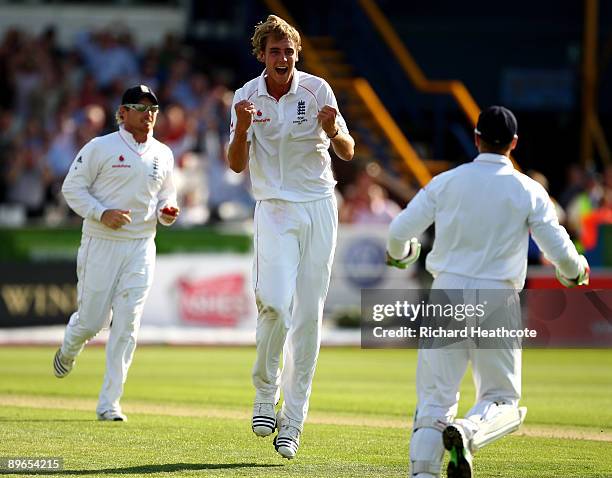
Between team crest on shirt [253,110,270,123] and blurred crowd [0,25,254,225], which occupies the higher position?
blurred crowd [0,25,254,225]

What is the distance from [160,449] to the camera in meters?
8.66

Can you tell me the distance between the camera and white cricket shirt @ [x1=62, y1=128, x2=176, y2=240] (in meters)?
10.5

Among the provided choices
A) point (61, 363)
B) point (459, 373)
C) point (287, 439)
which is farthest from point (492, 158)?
point (61, 363)

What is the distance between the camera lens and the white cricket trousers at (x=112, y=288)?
1038 cm

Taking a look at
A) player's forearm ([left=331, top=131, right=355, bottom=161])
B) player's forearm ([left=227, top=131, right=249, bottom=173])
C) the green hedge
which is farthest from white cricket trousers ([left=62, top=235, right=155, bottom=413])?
the green hedge

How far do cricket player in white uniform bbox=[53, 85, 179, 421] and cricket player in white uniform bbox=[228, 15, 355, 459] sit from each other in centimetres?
196

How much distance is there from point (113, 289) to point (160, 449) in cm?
215

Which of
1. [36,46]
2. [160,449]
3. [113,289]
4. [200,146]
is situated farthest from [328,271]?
[36,46]

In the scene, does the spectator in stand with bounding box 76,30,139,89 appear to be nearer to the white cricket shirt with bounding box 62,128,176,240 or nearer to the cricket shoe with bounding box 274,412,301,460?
the white cricket shirt with bounding box 62,128,176,240

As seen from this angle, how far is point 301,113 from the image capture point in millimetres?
8711

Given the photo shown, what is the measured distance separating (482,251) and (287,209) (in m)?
1.80

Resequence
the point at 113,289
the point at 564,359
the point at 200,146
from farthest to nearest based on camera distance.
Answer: the point at 200,146 → the point at 564,359 → the point at 113,289

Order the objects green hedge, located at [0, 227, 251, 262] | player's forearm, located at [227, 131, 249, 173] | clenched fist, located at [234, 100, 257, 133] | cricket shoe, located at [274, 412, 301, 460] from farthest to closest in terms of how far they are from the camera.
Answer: green hedge, located at [0, 227, 251, 262] → player's forearm, located at [227, 131, 249, 173] → clenched fist, located at [234, 100, 257, 133] → cricket shoe, located at [274, 412, 301, 460]

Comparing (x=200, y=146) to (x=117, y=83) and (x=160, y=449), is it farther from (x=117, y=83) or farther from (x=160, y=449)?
(x=160, y=449)
